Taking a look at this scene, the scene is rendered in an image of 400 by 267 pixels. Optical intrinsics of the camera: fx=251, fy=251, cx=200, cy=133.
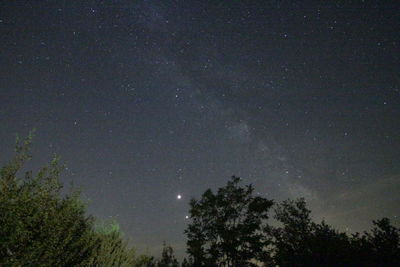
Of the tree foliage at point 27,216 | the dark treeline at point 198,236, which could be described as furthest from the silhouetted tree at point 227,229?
the tree foliage at point 27,216

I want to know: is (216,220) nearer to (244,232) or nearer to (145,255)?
(244,232)

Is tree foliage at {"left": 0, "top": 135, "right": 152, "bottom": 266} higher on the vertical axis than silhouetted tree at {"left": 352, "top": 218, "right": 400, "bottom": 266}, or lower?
lower

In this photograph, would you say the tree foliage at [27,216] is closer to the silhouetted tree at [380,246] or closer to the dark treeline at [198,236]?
the dark treeline at [198,236]

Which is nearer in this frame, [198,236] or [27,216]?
[27,216]

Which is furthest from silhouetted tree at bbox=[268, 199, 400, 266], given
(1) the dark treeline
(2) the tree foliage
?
(2) the tree foliage

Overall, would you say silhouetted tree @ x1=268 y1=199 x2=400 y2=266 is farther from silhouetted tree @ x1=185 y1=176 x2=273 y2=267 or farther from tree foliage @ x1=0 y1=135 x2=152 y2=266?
tree foliage @ x1=0 y1=135 x2=152 y2=266

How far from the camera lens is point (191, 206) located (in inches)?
1369

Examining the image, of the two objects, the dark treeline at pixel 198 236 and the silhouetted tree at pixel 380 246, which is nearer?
the dark treeline at pixel 198 236

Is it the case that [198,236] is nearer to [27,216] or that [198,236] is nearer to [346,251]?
[346,251]

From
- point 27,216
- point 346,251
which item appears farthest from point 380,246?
point 27,216

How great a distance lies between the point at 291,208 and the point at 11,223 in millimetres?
36537

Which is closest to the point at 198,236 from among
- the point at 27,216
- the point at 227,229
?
the point at 227,229

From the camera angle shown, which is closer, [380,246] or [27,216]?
[27,216]

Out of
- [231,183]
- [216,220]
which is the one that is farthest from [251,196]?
[216,220]
